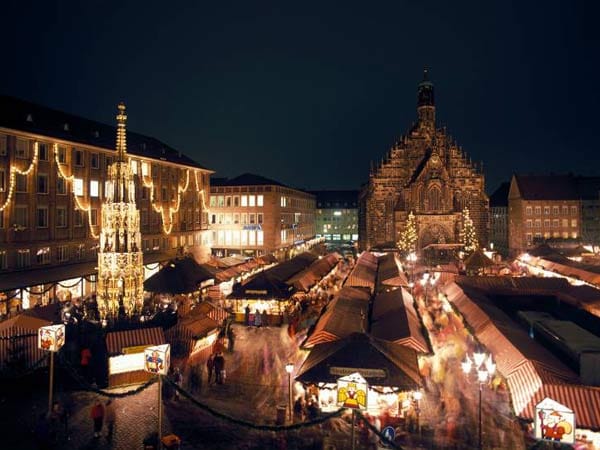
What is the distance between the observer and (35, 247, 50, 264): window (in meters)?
32.5

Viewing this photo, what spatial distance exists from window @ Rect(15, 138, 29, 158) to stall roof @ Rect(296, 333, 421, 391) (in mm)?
26562

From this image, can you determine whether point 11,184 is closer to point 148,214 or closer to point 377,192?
point 148,214

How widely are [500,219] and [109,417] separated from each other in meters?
90.3

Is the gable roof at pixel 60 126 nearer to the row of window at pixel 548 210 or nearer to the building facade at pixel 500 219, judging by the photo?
the row of window at pixel 548 210

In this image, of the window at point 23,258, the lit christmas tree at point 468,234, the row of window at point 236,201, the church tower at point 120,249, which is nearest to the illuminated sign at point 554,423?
the church tower at point 120,249

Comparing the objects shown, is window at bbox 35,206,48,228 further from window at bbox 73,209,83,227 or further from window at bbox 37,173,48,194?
window at bbox 73,209,83,227

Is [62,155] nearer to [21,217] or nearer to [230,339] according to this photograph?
[21,217]

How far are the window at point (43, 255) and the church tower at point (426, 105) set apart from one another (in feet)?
166

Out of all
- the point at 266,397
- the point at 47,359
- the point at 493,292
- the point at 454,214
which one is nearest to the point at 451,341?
the point at 493,292

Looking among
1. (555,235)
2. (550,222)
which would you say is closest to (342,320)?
(550,222)

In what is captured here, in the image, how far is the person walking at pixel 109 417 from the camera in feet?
44.1

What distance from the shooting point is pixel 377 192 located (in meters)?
66.0

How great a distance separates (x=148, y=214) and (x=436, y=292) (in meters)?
27.1

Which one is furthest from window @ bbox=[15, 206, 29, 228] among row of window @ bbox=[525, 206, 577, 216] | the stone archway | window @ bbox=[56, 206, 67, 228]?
row of window @ bbox=[525, 206, 577, 216]
